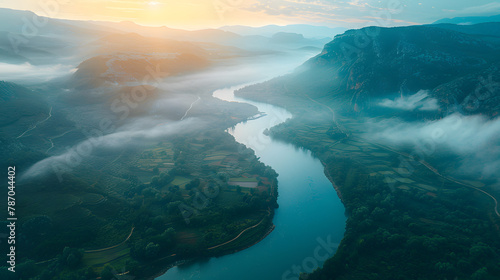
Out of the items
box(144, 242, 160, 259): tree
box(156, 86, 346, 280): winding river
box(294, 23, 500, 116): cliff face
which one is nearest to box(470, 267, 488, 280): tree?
box(156, 86, 346, 280): winding river

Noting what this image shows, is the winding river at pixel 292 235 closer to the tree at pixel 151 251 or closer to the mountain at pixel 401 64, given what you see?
the tree at pixel 151 251

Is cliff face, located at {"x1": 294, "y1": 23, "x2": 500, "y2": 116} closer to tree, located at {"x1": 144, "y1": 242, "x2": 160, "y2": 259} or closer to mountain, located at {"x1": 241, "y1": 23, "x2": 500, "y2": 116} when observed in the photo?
mountain, located at {"x1": 241, "y1": 23, "x2": 500, "y2": 116}

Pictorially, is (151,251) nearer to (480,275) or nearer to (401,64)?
(480,275)

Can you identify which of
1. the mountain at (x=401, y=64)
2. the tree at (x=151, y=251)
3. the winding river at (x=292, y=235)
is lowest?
the winding river at (x=292, y=235)

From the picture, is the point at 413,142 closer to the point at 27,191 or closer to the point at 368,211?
the point at 368,211

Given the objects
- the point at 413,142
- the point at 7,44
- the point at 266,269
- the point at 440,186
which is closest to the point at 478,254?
the point at 440,186

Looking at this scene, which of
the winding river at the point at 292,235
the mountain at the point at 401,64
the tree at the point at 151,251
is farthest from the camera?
the mountain at the point at 401,64

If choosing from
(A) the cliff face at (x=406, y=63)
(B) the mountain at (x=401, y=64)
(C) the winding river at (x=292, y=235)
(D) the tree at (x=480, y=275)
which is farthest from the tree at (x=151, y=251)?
(B) the mountain at (x=401, y=64)

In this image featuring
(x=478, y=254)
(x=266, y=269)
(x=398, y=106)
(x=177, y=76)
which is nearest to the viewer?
(x=478, y=254)
